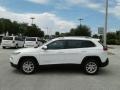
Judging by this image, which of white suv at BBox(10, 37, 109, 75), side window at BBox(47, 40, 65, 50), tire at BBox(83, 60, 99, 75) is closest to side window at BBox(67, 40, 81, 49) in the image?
white suv at BBox(10, 37, 109, 75)

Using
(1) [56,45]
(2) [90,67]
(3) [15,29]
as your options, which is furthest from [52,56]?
(3) [15,29]

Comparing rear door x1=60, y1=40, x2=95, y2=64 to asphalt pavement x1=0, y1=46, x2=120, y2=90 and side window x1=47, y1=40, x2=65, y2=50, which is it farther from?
asphalt pavement x1=0, y1=46, x2=120, y2=90

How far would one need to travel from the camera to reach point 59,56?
11000mm

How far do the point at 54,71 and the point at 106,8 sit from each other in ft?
61.6

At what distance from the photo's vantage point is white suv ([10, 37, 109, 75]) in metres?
11.0

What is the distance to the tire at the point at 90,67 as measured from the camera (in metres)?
11.1

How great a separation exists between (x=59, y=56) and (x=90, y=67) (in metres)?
1.46

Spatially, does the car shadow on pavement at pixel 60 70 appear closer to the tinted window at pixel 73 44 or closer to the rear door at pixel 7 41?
the tinted window at pixel 73 44

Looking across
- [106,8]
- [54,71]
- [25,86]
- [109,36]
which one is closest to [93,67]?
[54,71]

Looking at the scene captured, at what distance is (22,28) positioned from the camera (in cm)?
10312

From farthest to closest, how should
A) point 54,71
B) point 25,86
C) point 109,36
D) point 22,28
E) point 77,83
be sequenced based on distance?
point 22,28 → point 109,36 → point 54,71 → point 77,83 → point 25,86

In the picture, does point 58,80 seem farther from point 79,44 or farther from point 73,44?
point 79,44

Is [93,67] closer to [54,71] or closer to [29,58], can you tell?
[54,71]

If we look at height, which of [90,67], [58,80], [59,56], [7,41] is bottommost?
[58,80]
